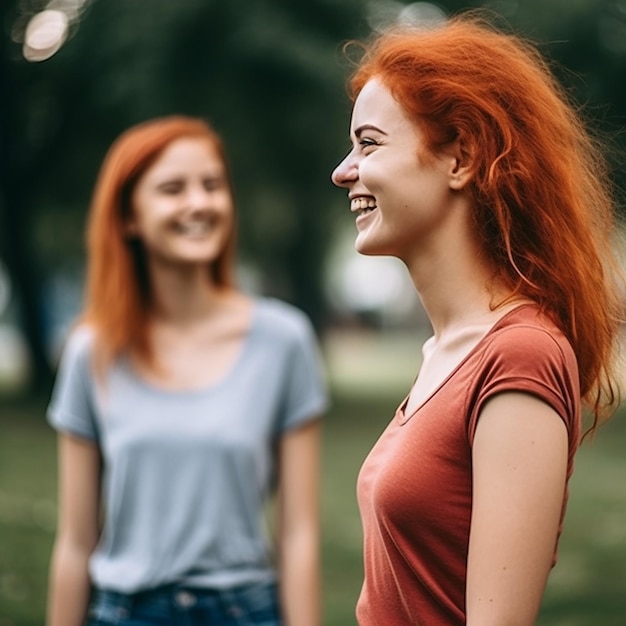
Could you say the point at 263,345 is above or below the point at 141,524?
above

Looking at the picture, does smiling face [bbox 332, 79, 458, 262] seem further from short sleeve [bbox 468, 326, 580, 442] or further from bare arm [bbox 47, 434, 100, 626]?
bare arm [bbox 47, 434, 100, 626]

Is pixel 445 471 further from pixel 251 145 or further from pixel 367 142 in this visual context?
pixel 251 145

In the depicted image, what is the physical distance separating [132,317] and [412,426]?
66.6 inches

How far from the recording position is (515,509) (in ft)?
5.67

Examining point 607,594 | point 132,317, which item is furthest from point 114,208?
point 607,594

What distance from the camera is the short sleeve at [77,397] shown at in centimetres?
330

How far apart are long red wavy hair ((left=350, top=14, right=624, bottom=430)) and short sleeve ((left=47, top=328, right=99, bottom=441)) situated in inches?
63.8

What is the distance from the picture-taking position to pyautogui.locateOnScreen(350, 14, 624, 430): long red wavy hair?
6.37 ft

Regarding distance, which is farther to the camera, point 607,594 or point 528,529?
point 607,594

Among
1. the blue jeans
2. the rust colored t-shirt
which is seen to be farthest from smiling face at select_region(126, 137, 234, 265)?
the rust colored t-shirt

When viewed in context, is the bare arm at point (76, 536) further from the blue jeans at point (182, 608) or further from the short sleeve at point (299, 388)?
the short sleeve at point (299, 388)

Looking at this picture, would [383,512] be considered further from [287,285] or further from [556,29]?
[287,285]

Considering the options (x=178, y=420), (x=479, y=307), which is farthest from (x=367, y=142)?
(x=178, y=420)

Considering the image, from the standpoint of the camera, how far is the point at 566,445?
176 cm
